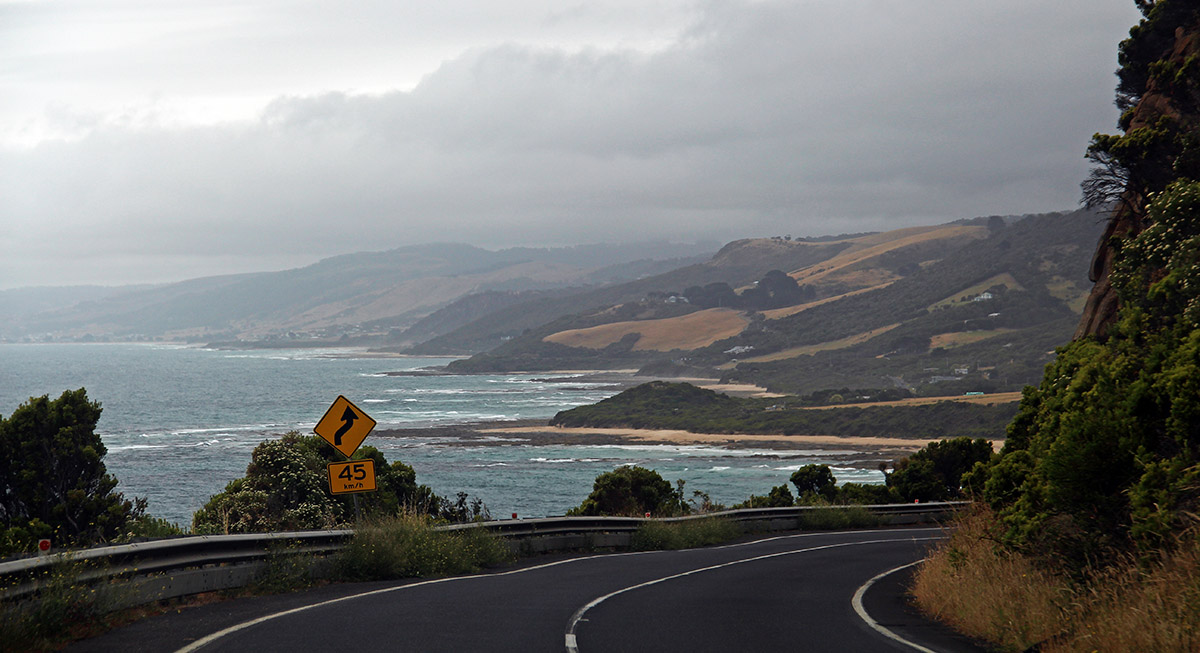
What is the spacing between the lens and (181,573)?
12.0 meters

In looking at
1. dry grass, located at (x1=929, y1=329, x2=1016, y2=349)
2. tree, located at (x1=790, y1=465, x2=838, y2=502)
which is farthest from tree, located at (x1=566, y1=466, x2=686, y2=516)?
dry grass, located at (x1=929, y1=329, x2=1016, y2=349)

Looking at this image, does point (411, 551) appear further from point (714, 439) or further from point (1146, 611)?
point (714, 439)

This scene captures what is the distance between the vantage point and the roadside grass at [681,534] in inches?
975

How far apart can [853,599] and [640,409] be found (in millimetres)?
124262

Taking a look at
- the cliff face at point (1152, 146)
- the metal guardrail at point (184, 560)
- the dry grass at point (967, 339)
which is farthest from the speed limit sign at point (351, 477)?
the dry grass at point (967, 339)

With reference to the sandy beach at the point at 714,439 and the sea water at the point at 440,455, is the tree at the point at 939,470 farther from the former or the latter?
the sandy beach at the point at 714,439

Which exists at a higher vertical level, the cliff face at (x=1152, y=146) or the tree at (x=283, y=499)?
the cliff face at (x=1152, y=146)

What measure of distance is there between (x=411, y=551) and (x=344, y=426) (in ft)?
7.68

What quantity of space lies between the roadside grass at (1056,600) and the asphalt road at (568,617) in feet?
1.71

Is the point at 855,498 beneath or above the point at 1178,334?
beneath

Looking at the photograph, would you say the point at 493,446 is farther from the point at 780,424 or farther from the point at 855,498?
the point at 855,498

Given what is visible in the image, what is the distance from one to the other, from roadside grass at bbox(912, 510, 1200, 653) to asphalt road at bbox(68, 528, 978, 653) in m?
0.52

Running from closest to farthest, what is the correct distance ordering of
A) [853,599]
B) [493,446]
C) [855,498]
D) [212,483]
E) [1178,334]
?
[1178,334], [853,599], [855,498], [212,483], [493,446]

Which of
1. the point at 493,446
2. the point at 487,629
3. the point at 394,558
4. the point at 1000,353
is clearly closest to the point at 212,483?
the point at 493,446
